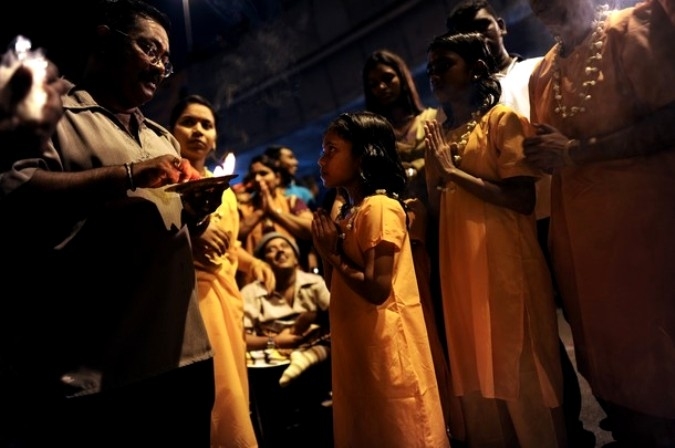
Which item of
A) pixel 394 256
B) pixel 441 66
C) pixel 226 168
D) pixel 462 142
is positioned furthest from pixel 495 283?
pixel 226 168

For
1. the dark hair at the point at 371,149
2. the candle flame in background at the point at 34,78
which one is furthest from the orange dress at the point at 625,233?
the candle flame in background at the point at 34,78

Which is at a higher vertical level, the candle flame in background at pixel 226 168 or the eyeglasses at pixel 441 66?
the eyeglasses at pixel 441 66

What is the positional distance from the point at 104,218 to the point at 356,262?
1137mm

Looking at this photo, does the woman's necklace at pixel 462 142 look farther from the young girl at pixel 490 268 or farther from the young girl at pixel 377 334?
the young girl at pixel 377 334

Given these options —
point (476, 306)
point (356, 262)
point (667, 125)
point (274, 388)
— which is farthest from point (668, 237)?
point (274, 388)

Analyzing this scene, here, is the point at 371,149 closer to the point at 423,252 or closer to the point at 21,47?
the point at 423,252

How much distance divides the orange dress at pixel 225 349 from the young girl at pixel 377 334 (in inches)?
26.8

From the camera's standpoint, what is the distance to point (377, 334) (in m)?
2.18

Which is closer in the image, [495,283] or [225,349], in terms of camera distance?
[495,283]

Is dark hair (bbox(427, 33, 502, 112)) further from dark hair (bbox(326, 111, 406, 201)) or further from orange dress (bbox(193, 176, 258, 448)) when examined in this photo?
orange dress (bbox(193, 176, 258, 448))

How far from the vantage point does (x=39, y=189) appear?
1.50 meters

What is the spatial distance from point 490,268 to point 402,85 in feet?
5.18

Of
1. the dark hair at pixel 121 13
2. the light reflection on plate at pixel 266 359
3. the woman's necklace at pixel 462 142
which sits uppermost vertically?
the dark hair at pixel 121 13

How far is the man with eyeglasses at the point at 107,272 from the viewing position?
1551mm
